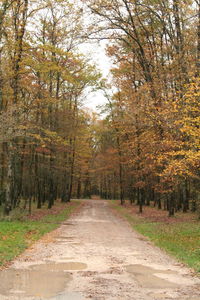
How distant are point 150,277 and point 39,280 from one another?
101 inches

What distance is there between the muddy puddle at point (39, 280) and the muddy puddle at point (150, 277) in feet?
4.46

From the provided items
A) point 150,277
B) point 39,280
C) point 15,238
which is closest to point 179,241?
point 150,277

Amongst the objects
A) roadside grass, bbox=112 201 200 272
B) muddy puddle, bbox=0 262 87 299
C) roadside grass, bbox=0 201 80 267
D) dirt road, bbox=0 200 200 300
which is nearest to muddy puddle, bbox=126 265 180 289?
dirt road, bbox=0 200 200 300

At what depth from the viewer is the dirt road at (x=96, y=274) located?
20.6ft

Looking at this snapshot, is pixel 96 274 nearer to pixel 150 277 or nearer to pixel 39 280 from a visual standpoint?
pixel 150 277

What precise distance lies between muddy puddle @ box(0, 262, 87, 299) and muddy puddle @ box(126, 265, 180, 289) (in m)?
1.36

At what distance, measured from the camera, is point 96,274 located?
7.84 metres

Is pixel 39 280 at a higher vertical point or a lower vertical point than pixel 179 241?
higher

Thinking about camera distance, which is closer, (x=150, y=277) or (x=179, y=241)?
(x=150, y=277)

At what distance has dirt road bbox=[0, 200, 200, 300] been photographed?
627 cm

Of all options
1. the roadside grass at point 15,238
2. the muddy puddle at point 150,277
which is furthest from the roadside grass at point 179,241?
the roadside grass at point 15,238

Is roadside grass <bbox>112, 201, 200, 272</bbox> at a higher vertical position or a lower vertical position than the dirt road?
lower

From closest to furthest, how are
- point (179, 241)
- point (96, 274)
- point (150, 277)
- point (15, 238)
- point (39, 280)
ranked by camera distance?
point (39, 280) < point (150, 277) < point (96, 274) < point (15, 238) < point (179, 241)

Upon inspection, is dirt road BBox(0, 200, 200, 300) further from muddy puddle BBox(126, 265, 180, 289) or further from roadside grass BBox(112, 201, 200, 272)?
roadside grass BBox(112, 201, 200, 272)
